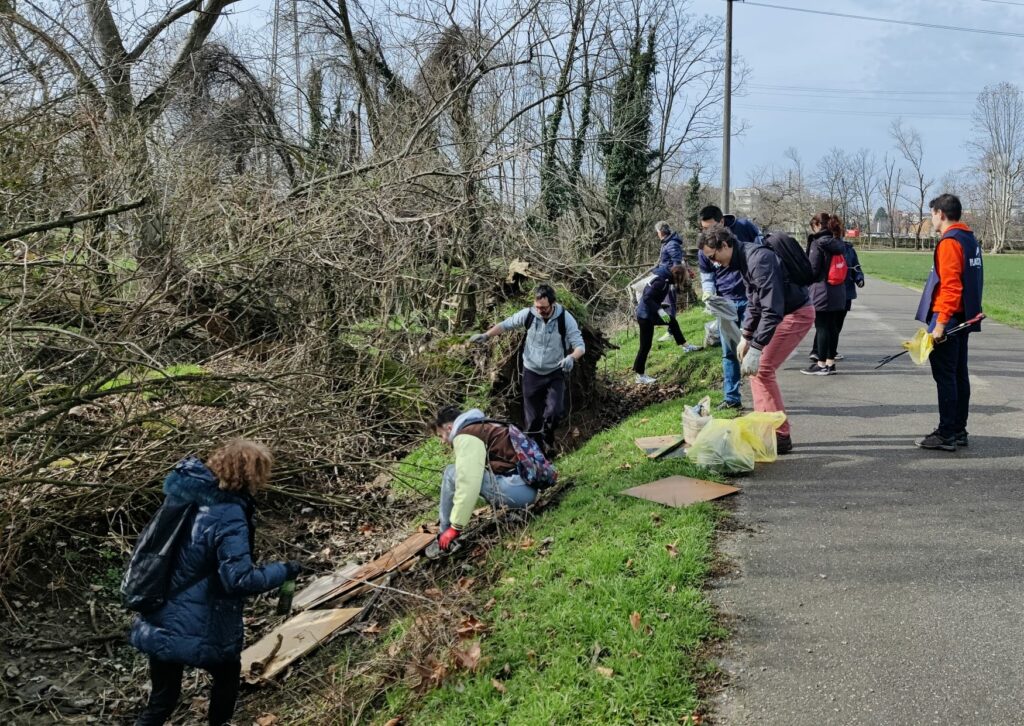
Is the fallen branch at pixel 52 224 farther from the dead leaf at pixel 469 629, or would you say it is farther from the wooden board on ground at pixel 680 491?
the wooden board on ground at pixel 680 491

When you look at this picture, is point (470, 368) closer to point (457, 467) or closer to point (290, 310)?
point (290, 310)

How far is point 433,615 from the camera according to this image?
4.33 metres

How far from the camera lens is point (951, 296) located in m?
5.54

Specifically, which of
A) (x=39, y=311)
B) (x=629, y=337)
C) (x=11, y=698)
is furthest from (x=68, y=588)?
(x=629, y=337)

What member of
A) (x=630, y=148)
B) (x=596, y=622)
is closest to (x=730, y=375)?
(x=596, y=622)

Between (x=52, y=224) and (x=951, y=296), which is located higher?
(x=52, y=224)

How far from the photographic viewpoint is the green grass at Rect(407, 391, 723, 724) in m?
3.34

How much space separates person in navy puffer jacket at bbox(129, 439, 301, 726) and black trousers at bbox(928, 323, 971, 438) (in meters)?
4.83

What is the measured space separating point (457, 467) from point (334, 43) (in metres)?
16.2

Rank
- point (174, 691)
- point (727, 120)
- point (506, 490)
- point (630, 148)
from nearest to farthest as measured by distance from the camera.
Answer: point (174, 691), point (506, 490), point (727, 120), point (630, 148)

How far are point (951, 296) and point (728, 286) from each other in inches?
107

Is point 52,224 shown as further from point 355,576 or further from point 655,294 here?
point 655,294

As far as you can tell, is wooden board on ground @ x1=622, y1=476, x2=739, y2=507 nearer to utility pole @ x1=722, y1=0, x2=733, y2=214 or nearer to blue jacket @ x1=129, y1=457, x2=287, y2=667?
blue jacket @ x1=129, y1=457, x2=287, y2=667

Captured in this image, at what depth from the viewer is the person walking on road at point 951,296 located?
5.52 metres
